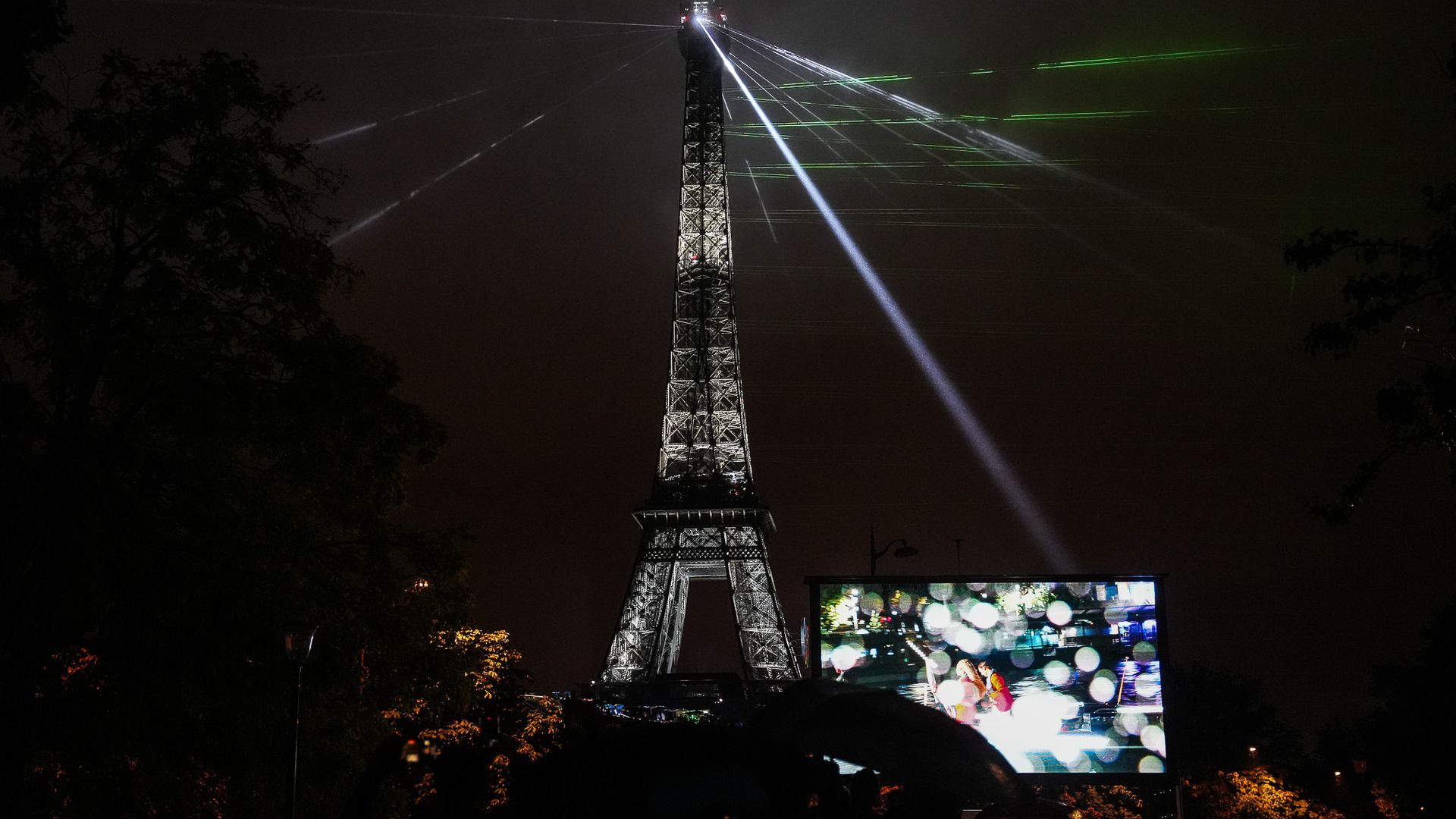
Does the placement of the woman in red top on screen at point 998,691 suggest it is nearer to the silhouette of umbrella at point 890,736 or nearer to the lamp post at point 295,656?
the lamp post at point 295,656

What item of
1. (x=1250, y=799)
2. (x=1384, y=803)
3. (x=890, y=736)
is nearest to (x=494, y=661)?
(x=890, y=736)

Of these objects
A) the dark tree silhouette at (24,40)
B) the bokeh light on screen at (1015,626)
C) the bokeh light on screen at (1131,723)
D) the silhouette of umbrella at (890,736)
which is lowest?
the silhouette of umbrella at (890,736)

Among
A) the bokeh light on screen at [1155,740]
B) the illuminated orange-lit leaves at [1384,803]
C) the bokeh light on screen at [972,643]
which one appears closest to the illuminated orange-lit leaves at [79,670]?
the bokeh light on screen at [972,643]

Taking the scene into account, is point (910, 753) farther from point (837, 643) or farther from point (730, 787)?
point (837, 643)

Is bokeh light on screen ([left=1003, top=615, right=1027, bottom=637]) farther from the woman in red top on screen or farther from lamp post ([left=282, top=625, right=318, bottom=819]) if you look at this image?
lamp post ([left=282, top=625, right=318, bottom=819])

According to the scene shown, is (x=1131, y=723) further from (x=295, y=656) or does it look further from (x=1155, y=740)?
(x=295, y=656)

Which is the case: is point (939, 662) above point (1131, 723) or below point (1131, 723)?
above

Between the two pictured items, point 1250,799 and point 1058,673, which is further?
point 1250,799
